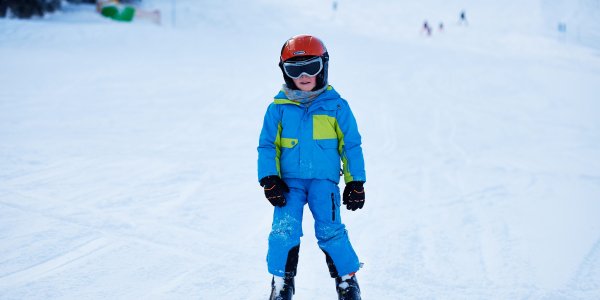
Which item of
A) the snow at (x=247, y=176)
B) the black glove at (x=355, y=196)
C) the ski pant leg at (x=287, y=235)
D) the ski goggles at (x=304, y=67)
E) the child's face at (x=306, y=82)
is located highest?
the ski goggles at (x=304, y=67)

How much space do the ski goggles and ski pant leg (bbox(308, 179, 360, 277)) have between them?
0.62m

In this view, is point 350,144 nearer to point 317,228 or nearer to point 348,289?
point 317,228

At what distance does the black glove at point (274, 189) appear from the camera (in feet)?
9.39

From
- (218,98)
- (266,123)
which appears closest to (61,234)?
(266,123)

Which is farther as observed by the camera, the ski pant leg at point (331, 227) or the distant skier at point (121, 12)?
the distant skier at point (121, 12)

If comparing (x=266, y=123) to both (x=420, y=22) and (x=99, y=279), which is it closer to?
(x=99, y=279)

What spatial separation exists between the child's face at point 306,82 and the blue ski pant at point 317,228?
531mm

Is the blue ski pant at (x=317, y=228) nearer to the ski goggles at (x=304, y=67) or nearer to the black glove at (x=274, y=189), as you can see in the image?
the black glove at (x=274, y=189)

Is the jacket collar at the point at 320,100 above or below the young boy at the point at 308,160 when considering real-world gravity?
above

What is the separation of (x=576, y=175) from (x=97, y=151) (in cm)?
619

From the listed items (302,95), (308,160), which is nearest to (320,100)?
(302,95)

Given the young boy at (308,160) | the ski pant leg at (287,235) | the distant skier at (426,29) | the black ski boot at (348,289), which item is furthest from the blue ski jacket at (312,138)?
the distant skier at (426,29)

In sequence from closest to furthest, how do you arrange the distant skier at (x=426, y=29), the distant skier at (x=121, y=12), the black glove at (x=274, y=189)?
the black glove at (x=274, y=189) < the distant skier at (x=121, y=12) < the distant skier at (x=426, y=29)

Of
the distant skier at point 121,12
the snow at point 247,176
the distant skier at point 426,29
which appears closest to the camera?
the snow at point 247,176
